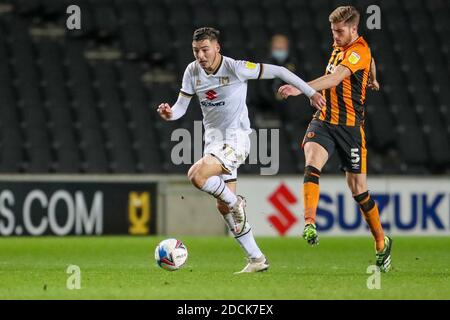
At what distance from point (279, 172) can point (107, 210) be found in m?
2.58

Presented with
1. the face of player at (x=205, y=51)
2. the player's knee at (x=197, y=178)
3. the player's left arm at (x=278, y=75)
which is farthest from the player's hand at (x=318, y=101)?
the player's knee at (x=197, y=178)

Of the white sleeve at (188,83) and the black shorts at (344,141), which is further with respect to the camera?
the black shorts at (344,141)

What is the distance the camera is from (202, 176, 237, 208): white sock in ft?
27.6

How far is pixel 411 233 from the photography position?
50.6 ft

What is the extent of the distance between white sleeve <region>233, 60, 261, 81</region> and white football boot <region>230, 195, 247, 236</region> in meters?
0.90

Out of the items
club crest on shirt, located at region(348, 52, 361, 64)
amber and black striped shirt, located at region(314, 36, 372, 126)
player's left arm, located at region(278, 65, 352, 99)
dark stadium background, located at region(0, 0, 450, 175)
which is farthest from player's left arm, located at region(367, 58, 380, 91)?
dark stadium background, located at region(0, 0, 450, 175)

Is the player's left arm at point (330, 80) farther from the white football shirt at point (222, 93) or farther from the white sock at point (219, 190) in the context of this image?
the white sock at point (219, 190)

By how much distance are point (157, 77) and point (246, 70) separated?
902 centimetres

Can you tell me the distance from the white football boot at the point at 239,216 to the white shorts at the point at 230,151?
0.26 m

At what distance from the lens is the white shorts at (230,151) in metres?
8.67

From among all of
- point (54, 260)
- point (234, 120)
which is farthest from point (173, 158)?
point (234, 120)

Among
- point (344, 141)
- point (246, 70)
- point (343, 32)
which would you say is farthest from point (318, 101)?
point (343, 32)

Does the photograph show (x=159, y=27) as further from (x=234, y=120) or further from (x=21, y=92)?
(x=234, y=120)

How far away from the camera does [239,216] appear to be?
8.67 m
